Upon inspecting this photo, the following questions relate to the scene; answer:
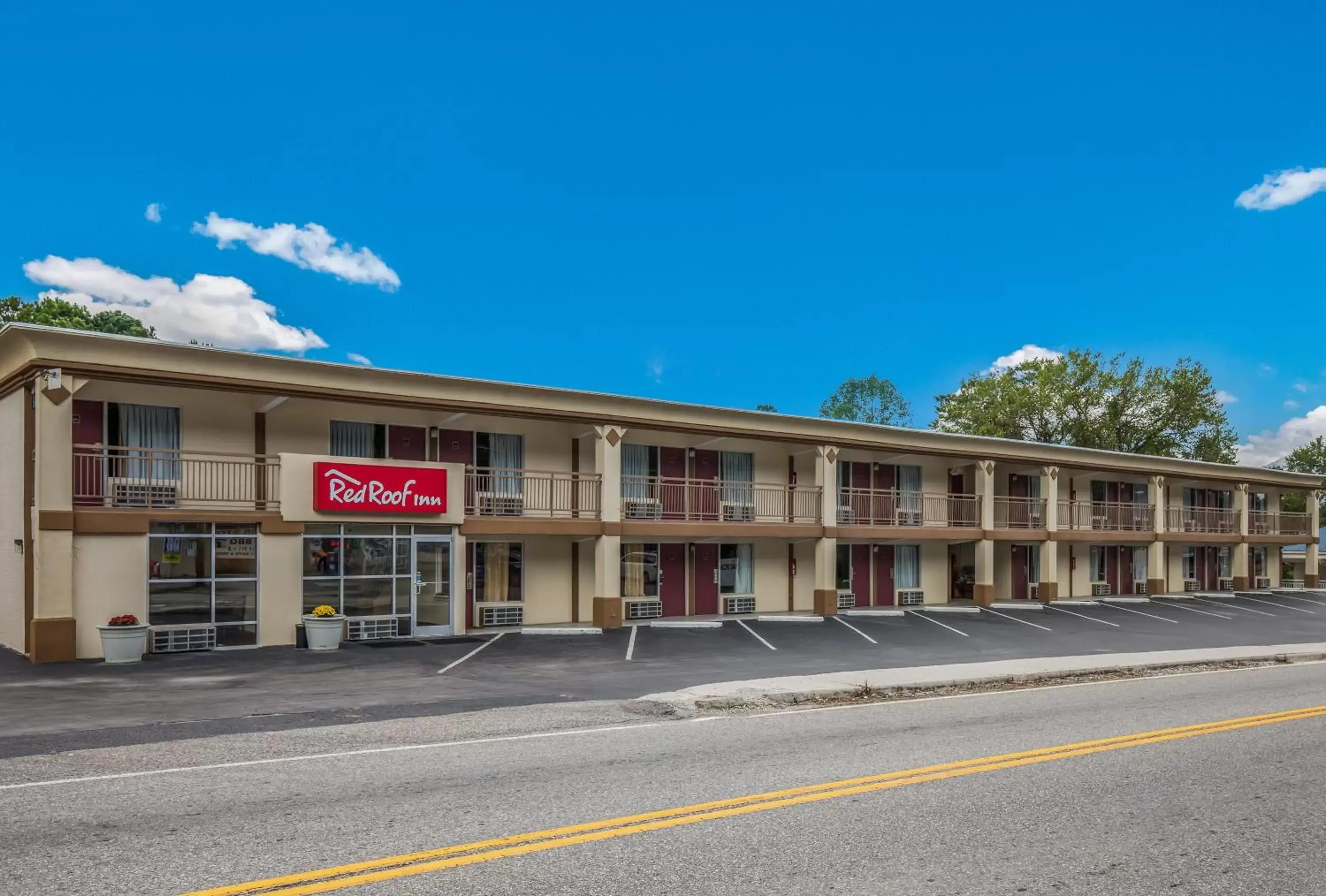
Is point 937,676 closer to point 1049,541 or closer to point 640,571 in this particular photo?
point 640,571

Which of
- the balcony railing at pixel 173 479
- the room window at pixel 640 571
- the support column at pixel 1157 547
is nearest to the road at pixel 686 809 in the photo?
the balcony railing at pixel 173 479

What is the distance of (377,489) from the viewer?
21.1m

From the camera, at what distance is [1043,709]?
41.4 feet

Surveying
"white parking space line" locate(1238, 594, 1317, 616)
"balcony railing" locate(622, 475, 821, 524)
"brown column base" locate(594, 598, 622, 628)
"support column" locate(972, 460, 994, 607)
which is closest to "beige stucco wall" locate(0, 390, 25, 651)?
"brown column base" locate(594, 598, 622, 628)

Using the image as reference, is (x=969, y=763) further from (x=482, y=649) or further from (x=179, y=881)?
(x=482, y=649)

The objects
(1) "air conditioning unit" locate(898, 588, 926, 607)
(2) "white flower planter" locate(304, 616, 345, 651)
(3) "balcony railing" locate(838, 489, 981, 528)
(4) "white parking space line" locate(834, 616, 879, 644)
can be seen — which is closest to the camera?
(2) "white flower planter" locate(304, 616, 345, 651)

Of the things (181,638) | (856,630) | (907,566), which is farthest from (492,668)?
(907,566)

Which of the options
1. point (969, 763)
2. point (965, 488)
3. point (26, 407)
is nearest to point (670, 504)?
point (965, 488)

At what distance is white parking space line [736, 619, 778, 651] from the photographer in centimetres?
2141

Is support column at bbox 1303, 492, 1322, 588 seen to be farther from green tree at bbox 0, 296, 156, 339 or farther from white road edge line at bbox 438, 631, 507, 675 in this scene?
green tree at bbox 0, 296, 156, 339

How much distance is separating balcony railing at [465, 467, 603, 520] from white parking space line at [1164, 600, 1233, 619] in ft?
75.3

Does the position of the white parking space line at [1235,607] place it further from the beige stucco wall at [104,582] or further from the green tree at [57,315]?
the green tree at [57,315]

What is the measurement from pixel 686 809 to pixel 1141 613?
31.1 meters

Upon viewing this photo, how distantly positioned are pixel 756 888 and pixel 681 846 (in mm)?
871
